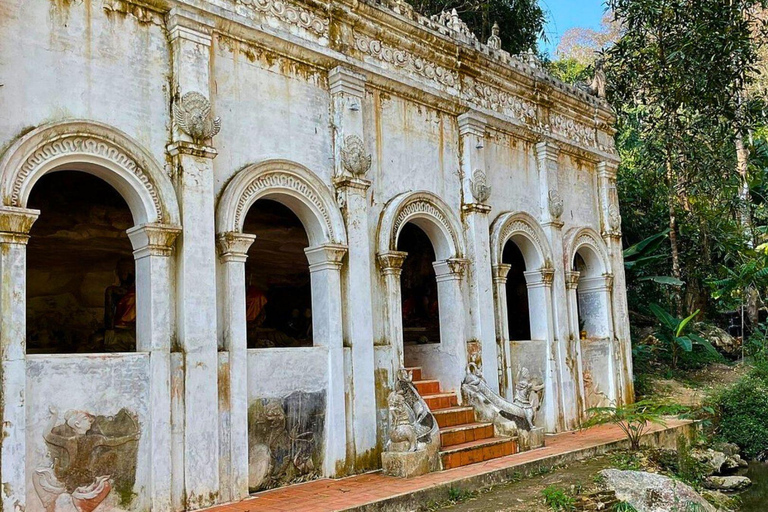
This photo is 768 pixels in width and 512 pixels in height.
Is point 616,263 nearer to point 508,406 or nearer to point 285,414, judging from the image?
point 508,406

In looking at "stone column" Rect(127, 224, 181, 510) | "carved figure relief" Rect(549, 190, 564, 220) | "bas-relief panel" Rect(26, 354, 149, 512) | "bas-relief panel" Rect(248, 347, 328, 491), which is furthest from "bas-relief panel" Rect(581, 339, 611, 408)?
"bas-relief panel" Rect(26, 354, 149, 512)

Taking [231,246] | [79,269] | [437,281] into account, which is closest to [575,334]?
[437,281]

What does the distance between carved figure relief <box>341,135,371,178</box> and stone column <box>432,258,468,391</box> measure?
220 cm

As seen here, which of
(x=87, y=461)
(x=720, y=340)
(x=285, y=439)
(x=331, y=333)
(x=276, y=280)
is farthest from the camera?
(x=720, y=340)

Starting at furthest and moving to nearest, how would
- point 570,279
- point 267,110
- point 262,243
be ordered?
point 570,279 → point 262,243 → point 267,110

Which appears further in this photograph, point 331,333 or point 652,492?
→ point 331,333

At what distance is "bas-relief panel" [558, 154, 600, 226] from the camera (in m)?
12.9

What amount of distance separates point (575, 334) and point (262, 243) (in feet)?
18.7

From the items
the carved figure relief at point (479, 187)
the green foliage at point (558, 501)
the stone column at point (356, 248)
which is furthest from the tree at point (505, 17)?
the green foliage at point (558, 501)

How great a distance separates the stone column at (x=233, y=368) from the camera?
7.05 meters

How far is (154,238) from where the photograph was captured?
6.74 metres

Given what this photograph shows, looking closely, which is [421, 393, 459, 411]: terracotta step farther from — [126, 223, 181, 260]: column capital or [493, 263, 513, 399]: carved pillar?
[126, 223, 181, 260]: column capital

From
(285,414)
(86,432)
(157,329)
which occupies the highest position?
(157,329)

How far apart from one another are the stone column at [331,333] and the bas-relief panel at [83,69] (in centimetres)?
236
